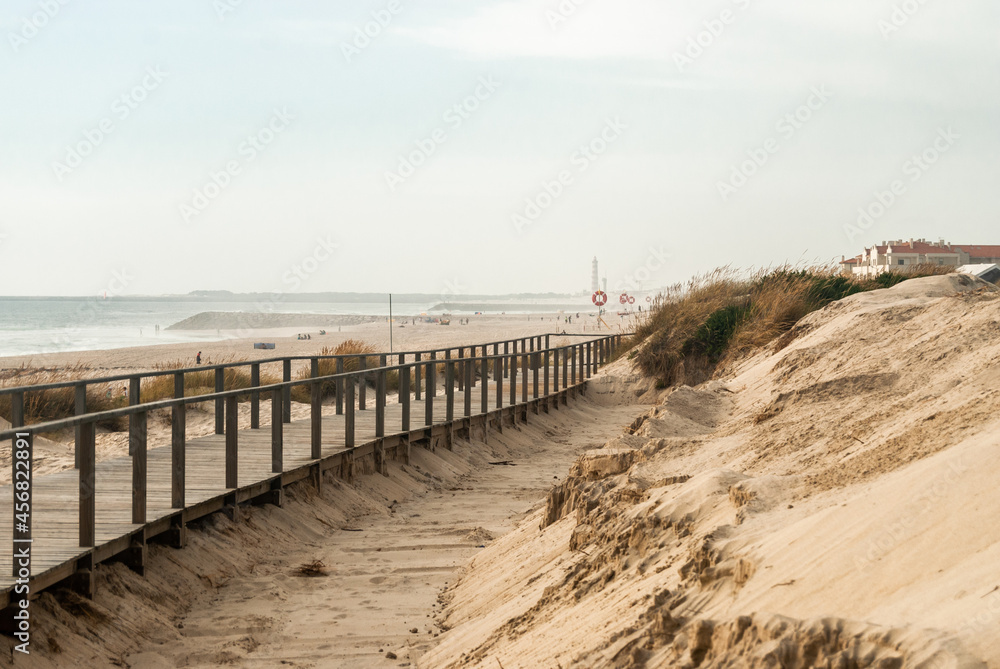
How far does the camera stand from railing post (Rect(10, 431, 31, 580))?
15.0 feet

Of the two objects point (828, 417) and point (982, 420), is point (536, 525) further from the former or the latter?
point (982, 420)

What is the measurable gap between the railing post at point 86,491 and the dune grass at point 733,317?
12.4 metres

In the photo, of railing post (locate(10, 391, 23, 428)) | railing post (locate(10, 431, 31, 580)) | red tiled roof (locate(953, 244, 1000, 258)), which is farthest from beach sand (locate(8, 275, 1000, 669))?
red tiled roof (locate(953, 244, 1000, 258))

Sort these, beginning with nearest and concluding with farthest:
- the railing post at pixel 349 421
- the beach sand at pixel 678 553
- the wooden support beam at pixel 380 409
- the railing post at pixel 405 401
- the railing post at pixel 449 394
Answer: the beach sand at pixel 678 553 → the railing post at pixel 349 421 → the wooden support beam at pixel 380 409 → the railing post at pixel 405 401 → the railing post at pixel 449 394

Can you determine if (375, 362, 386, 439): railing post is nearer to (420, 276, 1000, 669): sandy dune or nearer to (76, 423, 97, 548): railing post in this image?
(420, 276, 1000, 669): sandy dune

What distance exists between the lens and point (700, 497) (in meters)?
4.36

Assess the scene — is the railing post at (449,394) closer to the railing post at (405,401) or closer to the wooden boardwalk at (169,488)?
the wooden boardwalk at (169,488)

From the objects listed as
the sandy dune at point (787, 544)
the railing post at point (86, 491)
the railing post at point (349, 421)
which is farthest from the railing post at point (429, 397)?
the railing post at point (86, 491)

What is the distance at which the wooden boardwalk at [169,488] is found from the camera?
5.10 metres

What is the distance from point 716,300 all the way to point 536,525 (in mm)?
13543

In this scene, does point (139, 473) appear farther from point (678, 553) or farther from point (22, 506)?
point (678, 553)

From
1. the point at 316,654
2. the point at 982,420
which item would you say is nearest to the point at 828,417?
the point at 982,420

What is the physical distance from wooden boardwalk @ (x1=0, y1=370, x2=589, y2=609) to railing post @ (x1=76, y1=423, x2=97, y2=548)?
8cm

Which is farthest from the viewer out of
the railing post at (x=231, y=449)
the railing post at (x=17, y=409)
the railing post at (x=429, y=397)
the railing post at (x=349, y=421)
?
the railing post at (x=429, y=397)
